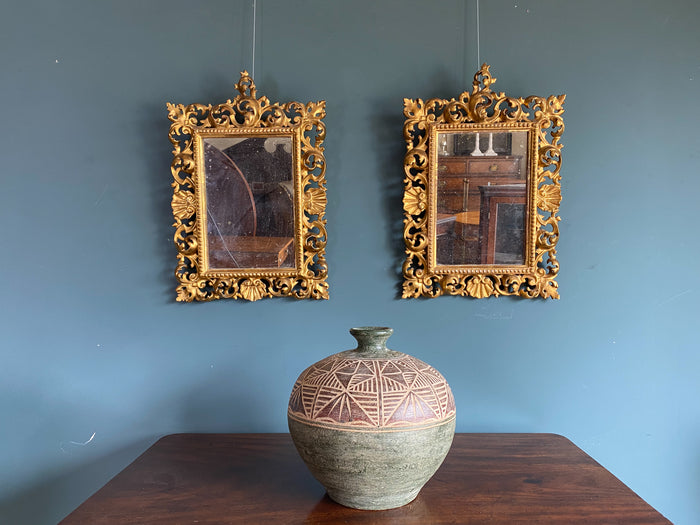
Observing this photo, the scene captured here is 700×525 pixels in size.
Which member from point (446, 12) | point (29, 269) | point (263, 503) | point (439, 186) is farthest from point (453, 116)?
point (29, 269)

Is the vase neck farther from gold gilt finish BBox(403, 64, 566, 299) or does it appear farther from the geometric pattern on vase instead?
gold gilt finish BBox(403, 64, 566, 299)

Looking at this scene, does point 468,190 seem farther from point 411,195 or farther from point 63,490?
point 63,490

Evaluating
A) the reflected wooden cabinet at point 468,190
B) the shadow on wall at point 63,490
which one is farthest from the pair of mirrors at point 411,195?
the shadow on wall at point 63,490

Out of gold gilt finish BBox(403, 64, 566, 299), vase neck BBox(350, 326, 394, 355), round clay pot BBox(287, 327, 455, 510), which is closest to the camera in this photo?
round clay pot BBox(287, 327, 455, 510)

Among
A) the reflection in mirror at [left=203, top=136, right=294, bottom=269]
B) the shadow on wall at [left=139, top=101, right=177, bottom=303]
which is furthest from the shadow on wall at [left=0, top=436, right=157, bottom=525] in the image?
the reflection in mirror at [left=203, top=136, right=294, bottom=269]

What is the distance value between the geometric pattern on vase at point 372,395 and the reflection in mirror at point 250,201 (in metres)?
0.46

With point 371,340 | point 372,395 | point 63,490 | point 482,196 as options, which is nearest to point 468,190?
point 482,196

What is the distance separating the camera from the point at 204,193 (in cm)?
123

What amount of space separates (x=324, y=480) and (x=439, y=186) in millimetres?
747

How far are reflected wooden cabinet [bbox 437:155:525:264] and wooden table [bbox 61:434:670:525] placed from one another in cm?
49

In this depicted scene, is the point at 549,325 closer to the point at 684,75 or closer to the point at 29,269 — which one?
the point at 684,75

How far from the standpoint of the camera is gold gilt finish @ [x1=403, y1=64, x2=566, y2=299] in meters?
1.20

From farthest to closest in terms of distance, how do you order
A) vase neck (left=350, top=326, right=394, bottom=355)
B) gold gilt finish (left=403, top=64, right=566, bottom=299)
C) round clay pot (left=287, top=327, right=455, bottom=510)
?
gold gilt finish (left=403, top=64, right=566, bottom=299) → vase neck (left=350, top=326, right=394, bottom=355) → round clay pot (left=287, top=327, right=455, bottom=510)

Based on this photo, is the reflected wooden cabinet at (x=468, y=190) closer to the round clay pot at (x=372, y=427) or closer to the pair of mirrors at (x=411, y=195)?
the pair of mirrors at (x=411, y=195)
